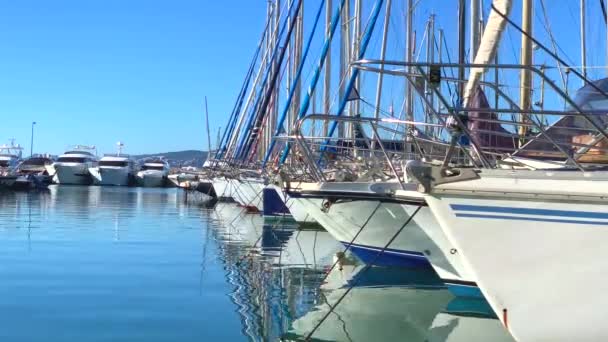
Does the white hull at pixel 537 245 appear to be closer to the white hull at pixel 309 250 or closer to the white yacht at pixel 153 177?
the white hull at pixel 309 250

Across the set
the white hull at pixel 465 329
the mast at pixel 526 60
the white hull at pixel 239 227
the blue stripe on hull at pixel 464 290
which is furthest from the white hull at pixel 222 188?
the white hull at pixel 465 329

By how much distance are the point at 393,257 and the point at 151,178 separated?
79759mm

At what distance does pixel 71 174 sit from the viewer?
8988 cm

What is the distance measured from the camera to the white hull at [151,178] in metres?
91.6

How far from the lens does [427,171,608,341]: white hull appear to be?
721 cm

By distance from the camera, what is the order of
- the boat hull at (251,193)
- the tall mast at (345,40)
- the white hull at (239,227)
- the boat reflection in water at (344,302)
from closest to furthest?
the boat reflection in water at (344,302) < the white hull at (239,227) < the tall mast at (345,40) < the boat hull at (251,193)

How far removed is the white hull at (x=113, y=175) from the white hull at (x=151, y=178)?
2.13 metres

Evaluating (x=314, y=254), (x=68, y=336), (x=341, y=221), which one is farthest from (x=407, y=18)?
(x=68, y=336)

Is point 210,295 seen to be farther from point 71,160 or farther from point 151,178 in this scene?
point 71,160

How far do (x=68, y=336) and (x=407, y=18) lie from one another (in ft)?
55.3

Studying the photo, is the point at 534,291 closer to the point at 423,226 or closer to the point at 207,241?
the point at 423,226

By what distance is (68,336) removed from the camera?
31.2 ft

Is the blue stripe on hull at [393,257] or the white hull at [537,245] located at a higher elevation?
the white hull at [537,245]

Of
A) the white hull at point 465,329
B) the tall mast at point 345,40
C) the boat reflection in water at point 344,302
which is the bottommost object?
the boat reflection in water at point 344,302
